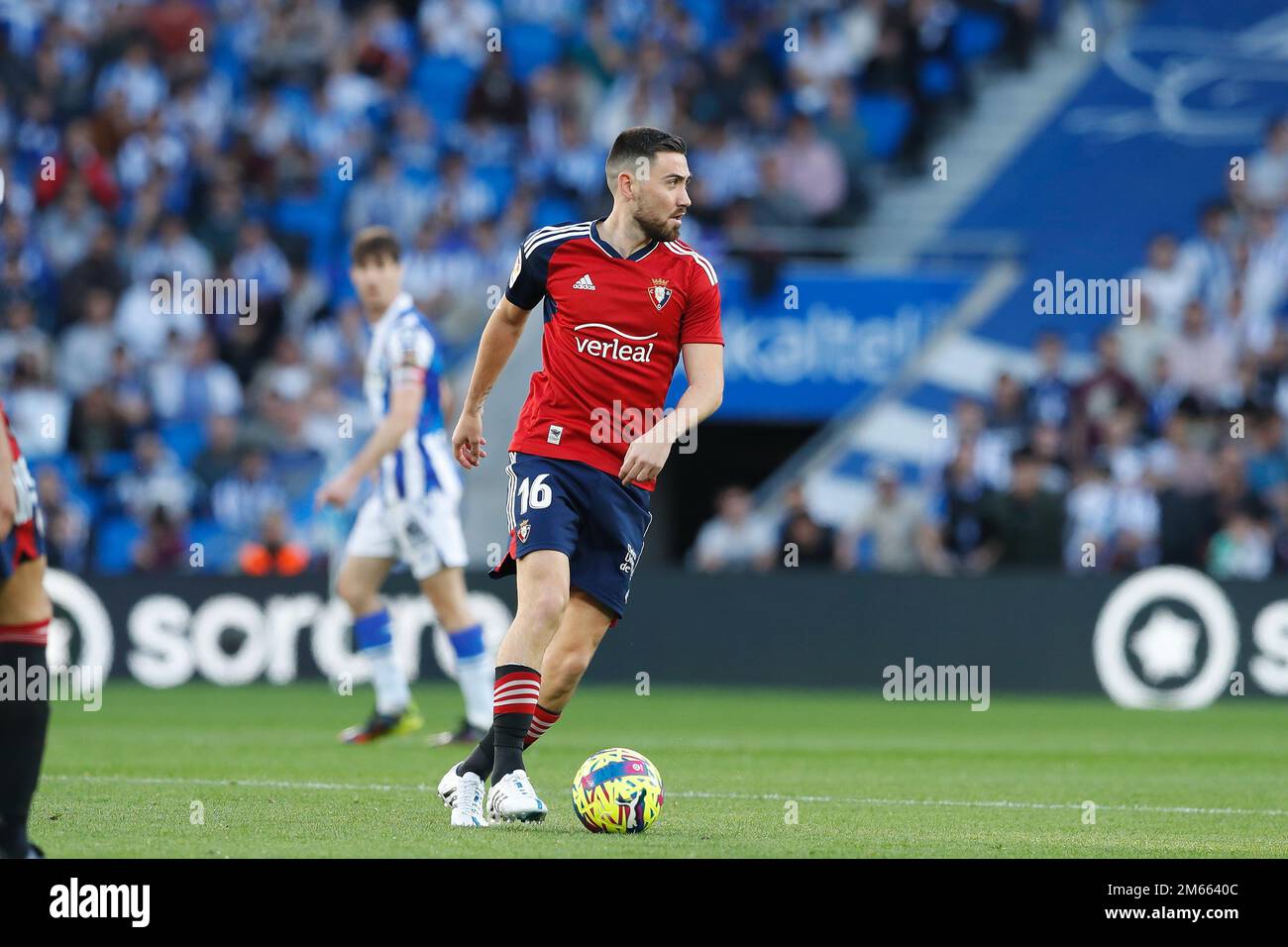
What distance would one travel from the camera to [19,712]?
6.21m

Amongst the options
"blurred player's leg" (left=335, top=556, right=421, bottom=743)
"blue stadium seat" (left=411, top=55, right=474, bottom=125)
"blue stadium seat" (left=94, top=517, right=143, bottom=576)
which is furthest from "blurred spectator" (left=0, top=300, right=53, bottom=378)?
"blurred player's leg" (left=335, top=556, right=421, bottom=743)

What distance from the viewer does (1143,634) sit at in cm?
1673

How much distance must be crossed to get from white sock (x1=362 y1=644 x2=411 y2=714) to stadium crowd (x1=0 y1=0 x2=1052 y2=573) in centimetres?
584

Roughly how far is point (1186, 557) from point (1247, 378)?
6.28 ft

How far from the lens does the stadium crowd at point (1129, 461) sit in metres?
17.8

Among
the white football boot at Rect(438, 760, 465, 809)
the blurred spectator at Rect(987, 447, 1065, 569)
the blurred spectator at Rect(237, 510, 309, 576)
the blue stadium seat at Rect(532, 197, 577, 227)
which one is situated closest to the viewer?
the white football boot at Rect(438, 760, 465, 809)

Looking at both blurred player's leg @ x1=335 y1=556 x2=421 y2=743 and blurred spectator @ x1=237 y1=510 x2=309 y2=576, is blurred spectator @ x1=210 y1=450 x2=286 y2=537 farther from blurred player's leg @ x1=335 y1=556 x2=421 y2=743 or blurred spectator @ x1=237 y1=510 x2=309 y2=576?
blurred player's leg @ x1=335 y1=556 x2=421 y2=743

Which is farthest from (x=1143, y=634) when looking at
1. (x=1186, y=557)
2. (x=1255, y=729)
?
(x=1255, y=729)

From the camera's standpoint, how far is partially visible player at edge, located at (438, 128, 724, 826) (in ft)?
26.5

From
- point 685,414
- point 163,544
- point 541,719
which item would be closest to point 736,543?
point 163,544

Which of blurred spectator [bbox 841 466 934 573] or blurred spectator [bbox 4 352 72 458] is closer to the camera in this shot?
blurred spectator [bbox 841 466 934 573]

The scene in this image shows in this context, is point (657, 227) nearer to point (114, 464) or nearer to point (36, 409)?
point (114, 464)

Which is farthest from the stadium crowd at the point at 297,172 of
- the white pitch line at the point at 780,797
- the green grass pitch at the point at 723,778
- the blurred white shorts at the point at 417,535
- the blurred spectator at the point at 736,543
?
the white pitch line at the point at 780,797
